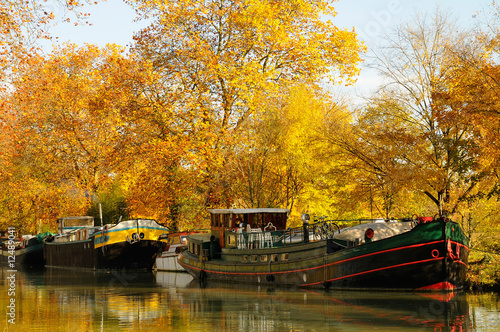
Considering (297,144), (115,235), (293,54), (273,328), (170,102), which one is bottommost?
(273,328)

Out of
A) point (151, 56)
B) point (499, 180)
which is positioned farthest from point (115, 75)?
point (499, 180)

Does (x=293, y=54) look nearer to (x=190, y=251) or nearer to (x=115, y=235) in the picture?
(x=190, y=251)

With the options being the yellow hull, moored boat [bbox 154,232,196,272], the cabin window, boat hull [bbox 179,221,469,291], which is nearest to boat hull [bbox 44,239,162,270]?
the yellow hull

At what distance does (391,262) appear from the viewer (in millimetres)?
22922

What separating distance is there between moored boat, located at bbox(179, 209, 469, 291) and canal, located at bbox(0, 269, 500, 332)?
2.03 feet

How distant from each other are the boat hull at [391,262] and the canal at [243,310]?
1.65 feet

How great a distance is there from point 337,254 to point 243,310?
5371 millimetres

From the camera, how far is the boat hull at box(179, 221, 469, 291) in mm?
22594

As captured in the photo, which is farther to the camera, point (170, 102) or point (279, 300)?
point (170, 102)

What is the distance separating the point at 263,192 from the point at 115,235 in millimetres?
10444

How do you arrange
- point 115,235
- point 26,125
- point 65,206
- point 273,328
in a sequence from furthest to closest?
point 65,206, point 26,125, point 115,235, point 273,328

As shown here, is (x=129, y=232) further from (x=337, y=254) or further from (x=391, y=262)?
(x=391, y=262)

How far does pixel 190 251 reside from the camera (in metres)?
35.4

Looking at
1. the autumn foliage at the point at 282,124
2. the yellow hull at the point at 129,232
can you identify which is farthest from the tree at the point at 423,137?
the yellow hull at the point at 129,232
